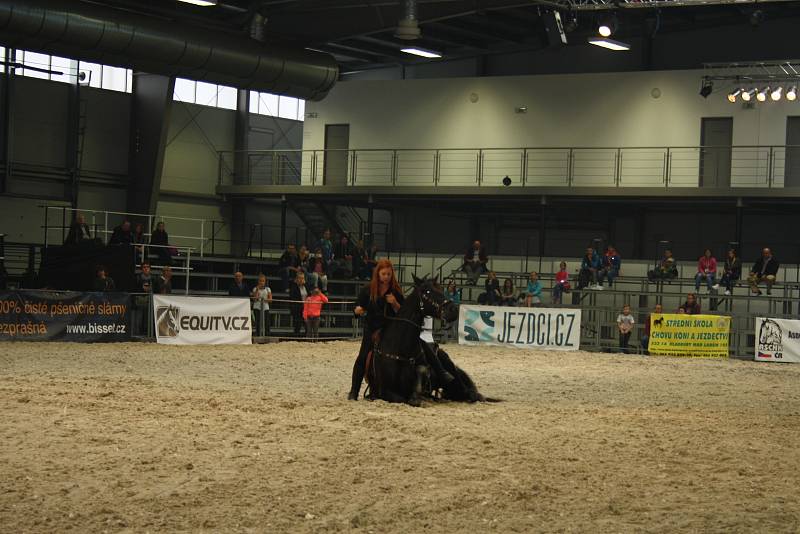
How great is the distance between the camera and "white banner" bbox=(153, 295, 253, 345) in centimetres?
2398

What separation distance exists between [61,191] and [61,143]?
5.66 feet

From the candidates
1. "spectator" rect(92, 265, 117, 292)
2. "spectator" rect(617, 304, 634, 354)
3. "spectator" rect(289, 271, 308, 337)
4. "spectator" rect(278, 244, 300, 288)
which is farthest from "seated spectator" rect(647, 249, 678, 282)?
"spectator" rect(92, 265, 117, 292)

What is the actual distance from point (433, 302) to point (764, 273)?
20.8 m

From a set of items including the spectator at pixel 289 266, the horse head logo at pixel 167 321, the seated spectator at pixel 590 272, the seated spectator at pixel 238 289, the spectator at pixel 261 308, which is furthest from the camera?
the seated spectator at pixel 590 272

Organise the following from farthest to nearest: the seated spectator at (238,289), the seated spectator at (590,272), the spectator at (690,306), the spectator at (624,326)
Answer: the seated spectator at (590,272) → the spectator at (690,306) → the spectator at (624,326) → the seated spectator at (238,289)

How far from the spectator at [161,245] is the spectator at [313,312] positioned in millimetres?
4570

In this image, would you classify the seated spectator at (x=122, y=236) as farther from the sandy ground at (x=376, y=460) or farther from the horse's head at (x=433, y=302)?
the horse's head at (x=433, y=302)

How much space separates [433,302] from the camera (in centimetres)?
1277

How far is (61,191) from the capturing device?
35.9 metres

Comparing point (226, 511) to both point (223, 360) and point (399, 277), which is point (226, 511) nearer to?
point (223, 360)

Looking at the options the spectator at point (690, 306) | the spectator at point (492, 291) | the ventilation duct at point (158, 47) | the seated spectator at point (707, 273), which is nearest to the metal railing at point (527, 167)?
the seated spectator at point (707, 273)

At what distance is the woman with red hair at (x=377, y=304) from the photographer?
1320 cm

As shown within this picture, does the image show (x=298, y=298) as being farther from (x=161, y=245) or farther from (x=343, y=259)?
(x=343, y=259)

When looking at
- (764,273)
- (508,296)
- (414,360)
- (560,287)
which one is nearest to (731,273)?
(764,273)
